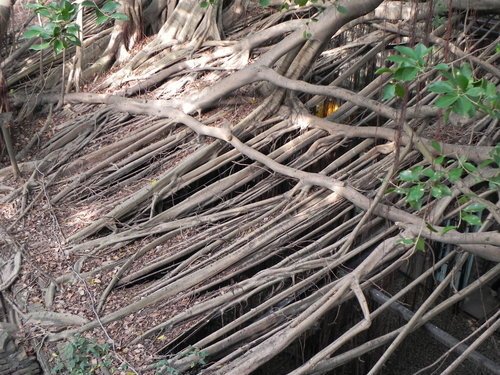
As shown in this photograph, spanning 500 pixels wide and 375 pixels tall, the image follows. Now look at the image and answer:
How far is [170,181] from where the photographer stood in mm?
4273

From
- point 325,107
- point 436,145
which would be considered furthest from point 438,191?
point 325,107

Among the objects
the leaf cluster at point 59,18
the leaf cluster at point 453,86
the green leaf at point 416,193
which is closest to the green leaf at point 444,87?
the leaf cluster at point 453,86

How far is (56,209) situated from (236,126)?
4.40 ft

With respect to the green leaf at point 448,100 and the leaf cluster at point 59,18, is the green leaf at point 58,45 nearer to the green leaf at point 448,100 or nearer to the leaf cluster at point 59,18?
the leaf cluster at point 59,18

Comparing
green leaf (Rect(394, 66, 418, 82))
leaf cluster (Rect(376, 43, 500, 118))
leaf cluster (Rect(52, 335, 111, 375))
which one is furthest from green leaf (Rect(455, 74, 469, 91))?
leaf cluster (Rect(52, 335, 111, 375))

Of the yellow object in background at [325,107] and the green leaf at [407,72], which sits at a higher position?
the green leaf at [407,72]

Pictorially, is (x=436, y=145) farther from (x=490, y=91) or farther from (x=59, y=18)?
(x=59, y=18)

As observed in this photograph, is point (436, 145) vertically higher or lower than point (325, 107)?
higher

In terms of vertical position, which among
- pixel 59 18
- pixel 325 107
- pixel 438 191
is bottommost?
pixel 325 107

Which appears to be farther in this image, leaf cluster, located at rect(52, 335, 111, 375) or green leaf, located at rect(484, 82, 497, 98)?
leaf cluster, located at rect(52, 335, 111, 375)

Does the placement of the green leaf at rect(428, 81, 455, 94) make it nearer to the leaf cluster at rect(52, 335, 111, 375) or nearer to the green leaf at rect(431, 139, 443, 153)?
the green leaf at rect(431, 139, 443, 153)

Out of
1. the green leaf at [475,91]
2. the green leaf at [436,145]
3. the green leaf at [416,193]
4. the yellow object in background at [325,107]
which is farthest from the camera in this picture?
the yellow object in background at [325,107]

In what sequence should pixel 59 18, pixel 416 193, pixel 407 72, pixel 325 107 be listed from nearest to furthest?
pixel 407 72 < pixel 416 193 < pixel 59 18 < pixel 325 107

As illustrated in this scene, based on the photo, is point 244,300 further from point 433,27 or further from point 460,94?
point 433,27
